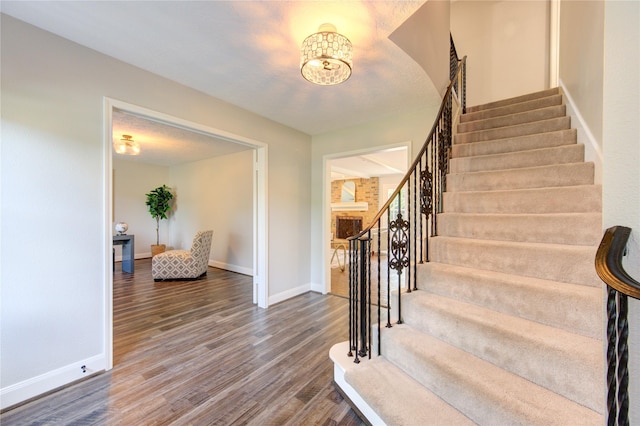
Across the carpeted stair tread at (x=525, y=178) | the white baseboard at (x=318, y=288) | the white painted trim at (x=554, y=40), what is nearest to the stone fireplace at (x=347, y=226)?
the white baseboard at (x=318, y=288)

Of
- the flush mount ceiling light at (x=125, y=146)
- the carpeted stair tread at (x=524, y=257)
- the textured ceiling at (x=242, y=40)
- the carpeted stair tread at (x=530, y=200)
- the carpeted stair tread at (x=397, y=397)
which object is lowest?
the carpeted stair tread at (x=397, y=397)

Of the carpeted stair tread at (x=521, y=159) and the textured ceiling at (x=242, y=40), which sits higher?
the textured ceiling at (x=242, y=40)

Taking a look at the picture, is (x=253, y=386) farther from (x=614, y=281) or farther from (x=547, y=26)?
(x=547, y=26)

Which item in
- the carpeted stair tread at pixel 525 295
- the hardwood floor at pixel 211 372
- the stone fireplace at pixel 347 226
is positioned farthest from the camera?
the stone fireplace at pixel 347 226

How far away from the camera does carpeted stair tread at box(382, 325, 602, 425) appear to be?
1100mm

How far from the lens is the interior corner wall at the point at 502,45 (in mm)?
4145

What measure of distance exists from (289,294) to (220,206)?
3174 millimetres

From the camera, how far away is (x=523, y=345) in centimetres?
131

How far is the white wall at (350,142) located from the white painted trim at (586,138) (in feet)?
4.18

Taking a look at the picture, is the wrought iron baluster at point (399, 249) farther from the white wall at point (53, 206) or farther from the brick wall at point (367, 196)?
the brick wall at point (367, 196)

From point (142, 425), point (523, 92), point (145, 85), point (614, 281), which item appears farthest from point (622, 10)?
point (523, 92)

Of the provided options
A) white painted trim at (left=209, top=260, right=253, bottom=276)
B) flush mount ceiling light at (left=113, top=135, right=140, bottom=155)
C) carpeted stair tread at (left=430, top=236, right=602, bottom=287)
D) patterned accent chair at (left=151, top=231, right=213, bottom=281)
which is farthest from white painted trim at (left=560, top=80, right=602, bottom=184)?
flush mount ceiling light at (left=113, top=135, right=140, bottom=155)

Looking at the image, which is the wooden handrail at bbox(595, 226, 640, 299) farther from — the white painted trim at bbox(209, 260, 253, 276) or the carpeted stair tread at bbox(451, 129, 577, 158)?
the white painted trim at bbox(209, 260, 253, 276)

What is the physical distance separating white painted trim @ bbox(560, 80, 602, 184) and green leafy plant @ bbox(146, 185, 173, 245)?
7799 millimetres
